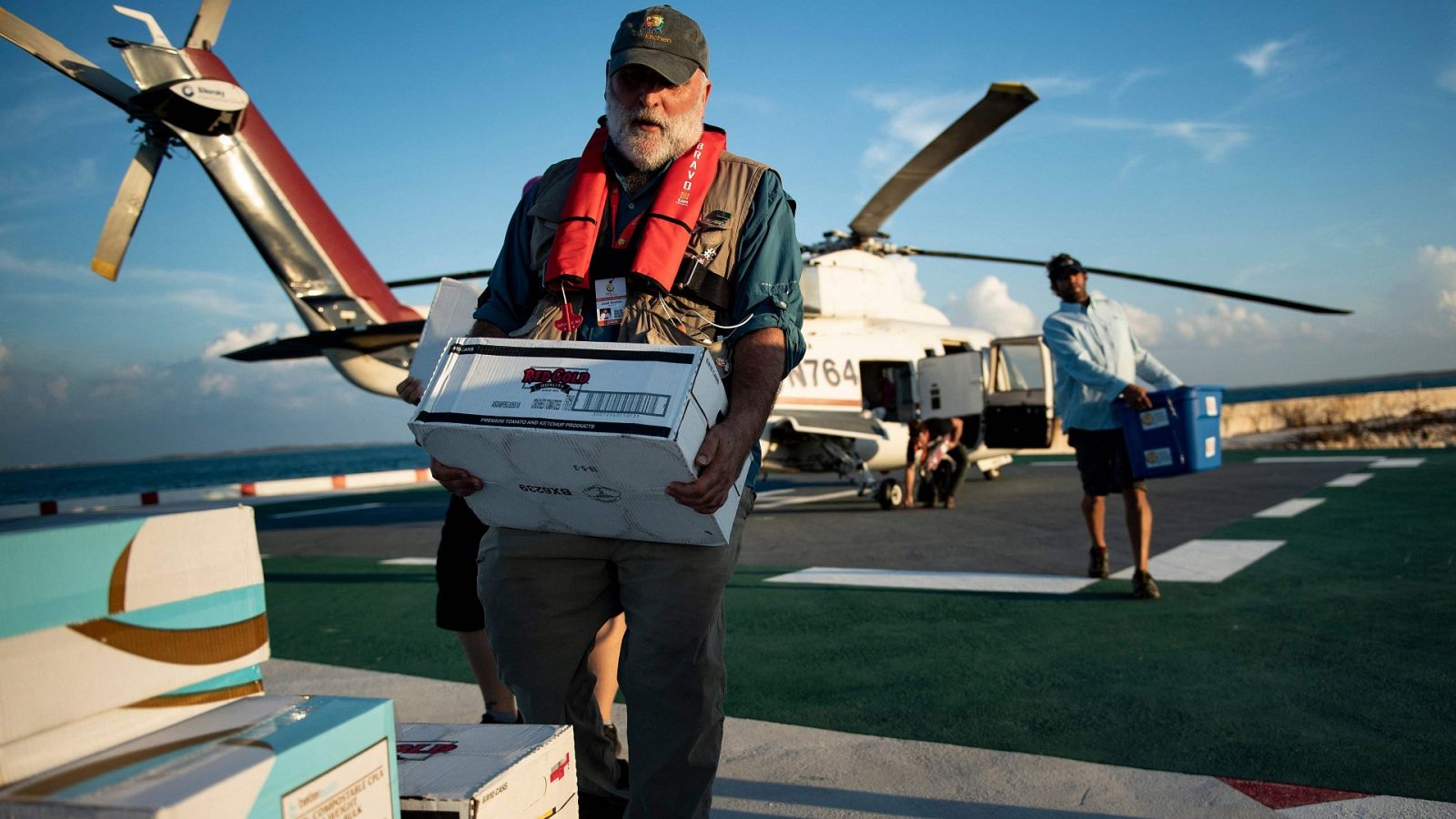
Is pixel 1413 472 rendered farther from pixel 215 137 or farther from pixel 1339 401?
pixel 1339 401

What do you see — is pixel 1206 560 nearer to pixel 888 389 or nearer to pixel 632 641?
pixel 632 641

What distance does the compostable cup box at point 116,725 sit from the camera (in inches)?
35.4

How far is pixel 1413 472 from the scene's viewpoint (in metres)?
9.83

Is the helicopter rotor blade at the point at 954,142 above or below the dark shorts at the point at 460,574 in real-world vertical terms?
above

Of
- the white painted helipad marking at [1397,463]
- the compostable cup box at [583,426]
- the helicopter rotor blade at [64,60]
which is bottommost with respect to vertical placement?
the white painted helipad marking at [1397,463]

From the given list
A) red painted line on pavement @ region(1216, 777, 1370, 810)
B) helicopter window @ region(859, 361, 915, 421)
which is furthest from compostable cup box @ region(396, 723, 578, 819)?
helicopter window @ region(859, 361, 915, 421)

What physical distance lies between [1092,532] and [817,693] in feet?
8.99

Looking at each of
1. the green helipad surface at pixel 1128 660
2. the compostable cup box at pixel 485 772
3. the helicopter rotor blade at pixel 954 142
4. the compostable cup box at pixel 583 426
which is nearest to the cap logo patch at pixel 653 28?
the compostable cup box at pixel 583 426

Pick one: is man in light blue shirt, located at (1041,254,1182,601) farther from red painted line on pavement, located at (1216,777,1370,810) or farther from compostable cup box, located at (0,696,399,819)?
compostable cup box, located at (0,696,399,819)

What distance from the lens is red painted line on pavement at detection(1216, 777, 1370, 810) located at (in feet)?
7.28

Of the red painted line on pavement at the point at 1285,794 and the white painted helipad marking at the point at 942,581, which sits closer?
the red painted line on pavement at the point at 1285,794

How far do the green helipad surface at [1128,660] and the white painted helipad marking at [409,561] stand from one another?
1095 millimetres

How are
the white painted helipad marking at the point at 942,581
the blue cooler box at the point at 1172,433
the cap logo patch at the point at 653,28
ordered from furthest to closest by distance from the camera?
the white painted helipad marking at the point at 942,581 < the blue cooler box at the point at 1172,433 < the cap logo patch at the point at 653,28

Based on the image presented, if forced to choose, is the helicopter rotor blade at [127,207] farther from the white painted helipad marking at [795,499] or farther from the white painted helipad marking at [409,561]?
the white painted helipad marking at [795,499]
